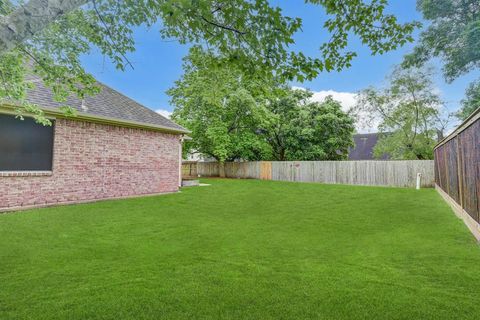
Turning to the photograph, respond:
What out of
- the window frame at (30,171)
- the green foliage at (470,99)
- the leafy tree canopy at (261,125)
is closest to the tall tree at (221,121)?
the leafy tree canopy at (261,125)

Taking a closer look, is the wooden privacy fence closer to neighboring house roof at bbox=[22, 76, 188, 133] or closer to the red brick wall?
neighboring house roof at bbox=[22, 76, 188, 133]

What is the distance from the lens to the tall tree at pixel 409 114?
16.3m

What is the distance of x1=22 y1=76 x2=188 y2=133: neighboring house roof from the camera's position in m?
7.86

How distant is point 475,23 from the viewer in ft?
40.9

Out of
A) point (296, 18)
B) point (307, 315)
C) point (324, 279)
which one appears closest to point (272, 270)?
point (324, 279)

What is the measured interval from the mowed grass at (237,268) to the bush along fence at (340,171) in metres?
9.66

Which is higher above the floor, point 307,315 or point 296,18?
point 296,18

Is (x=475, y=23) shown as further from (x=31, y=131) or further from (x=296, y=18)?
(x=31, y=131)

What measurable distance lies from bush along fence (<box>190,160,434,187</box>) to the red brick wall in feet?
33.8

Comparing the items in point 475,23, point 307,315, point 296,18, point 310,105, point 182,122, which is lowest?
point 307,315

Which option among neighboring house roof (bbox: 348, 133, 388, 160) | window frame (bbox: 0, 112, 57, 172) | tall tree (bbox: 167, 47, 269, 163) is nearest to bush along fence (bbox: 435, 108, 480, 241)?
window frame (bbox: 0, 112, 57, 172)

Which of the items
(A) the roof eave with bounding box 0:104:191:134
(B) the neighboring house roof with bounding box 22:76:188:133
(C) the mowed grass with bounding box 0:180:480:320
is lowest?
(C) the mowed grass with bounding box 0:180:480:320

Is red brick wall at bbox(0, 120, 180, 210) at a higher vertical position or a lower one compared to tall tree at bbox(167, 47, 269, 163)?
lower

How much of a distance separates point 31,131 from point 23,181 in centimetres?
132
